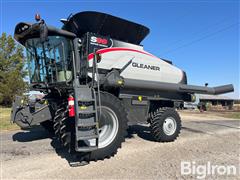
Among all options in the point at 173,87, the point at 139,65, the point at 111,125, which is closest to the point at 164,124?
the point at 173,87

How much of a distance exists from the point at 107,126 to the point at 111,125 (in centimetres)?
10

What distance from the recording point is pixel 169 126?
6.57 metres

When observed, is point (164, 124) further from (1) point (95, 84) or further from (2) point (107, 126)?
(1) point (95, 84)

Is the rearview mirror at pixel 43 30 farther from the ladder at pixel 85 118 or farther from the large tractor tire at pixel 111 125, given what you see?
the large tractor tire at pixel 111 125

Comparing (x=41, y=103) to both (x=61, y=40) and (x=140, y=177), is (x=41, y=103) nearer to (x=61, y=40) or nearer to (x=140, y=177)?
(x=61, y=40)

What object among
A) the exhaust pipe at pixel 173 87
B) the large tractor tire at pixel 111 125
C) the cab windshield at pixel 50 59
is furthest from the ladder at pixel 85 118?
the exhaust pipe at pixel 173 87

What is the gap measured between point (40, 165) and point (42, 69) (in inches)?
108

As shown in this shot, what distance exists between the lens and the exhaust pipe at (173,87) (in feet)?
19.5

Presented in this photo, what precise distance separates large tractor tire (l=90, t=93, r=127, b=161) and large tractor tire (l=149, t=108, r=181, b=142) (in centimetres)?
161

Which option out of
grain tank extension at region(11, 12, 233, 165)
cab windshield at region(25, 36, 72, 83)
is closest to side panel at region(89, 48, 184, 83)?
grain tank extension at region(11, 12, 233, 165)

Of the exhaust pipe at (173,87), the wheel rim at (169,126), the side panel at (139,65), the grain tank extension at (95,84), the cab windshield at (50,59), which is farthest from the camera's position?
the wheel rim at (169,126)

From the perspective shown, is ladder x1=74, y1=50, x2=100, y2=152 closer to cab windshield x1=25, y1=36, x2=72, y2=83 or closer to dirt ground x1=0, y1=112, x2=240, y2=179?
dirt ground x1=0, y1=112, x2=240, y2=179

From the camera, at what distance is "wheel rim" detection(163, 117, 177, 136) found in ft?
21.3

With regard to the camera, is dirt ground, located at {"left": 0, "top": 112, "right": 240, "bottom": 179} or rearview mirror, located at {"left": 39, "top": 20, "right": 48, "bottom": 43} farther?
rearview mirror, located at {"left": 39, "top": 20, "right": 48, "bottom": 43}
